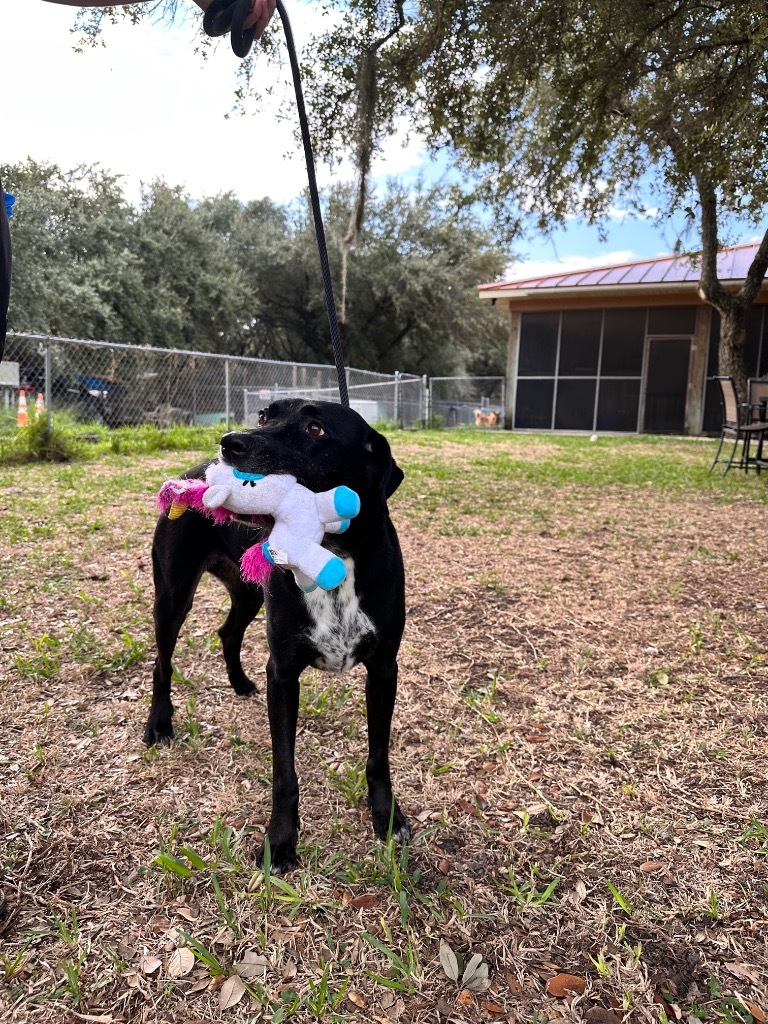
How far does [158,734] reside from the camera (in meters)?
2.26

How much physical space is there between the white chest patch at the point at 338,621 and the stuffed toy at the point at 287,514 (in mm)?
231

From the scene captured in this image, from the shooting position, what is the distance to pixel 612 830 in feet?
6.15

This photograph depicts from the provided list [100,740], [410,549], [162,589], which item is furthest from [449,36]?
[100,740]

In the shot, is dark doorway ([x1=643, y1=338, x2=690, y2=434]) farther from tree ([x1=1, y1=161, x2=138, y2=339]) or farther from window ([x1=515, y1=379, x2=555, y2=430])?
tree ([x1=1, y1=161, x2=138, y2=339])

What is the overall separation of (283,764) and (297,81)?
1994 mm

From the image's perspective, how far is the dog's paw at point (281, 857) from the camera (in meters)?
1.69

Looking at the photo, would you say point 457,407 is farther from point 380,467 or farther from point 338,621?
Answer: point 338,621

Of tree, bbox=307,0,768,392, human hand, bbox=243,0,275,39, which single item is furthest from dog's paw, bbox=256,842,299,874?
tree, bbox=307,0,768,392

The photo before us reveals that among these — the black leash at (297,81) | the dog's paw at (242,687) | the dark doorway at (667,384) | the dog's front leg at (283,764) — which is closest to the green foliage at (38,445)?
the dog's paw at (242,687)

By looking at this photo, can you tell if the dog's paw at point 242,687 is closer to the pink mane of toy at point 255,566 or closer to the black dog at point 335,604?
the black dog at point 335,604

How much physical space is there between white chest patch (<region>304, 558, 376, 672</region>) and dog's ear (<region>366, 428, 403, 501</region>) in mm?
215

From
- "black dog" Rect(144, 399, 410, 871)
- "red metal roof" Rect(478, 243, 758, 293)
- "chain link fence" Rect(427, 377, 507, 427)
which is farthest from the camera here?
"chain link fence" Rect(427, 377, 507, 427)

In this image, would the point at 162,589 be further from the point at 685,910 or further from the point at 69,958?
the point at 685,910

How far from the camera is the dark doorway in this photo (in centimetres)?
1752
